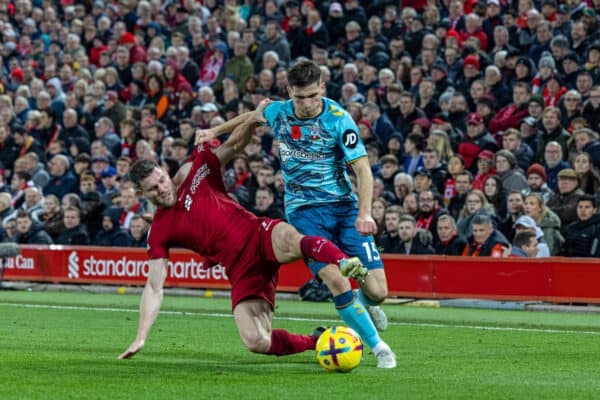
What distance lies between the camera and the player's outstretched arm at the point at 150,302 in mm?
9781

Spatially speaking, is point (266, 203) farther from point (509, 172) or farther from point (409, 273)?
point (509, 172)

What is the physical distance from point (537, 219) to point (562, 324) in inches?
114

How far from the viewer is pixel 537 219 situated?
1719cm

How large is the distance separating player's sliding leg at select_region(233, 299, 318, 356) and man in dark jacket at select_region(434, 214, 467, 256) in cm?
823

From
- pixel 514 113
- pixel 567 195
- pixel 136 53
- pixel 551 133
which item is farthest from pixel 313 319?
pixel 136 53

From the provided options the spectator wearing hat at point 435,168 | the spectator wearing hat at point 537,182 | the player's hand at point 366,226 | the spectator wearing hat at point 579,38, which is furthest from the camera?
the spectator wearing hat at point 579,38

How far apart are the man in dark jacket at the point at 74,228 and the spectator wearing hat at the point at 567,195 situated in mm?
8431

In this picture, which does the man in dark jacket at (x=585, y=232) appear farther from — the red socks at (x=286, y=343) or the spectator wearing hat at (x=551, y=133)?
the red socks at (x=286, y=343)

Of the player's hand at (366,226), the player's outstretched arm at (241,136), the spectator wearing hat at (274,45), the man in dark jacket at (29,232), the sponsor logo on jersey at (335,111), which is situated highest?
the sponsor logo on jersey at (335,111)

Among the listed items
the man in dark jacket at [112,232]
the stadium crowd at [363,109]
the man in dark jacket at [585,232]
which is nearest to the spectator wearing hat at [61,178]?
the stadium crowd at [363,109]

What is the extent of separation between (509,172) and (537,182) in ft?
1.86

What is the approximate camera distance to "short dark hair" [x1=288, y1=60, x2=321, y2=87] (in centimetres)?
959

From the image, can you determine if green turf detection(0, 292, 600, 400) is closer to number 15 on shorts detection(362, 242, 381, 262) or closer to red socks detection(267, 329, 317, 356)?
red socks detection(267, 329, 317, 356)

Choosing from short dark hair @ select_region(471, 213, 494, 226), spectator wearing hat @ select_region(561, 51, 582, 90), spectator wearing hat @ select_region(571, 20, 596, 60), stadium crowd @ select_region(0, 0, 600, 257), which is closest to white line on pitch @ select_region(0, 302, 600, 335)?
stadium crowd @ select_region(0, 0, 600, 257)
